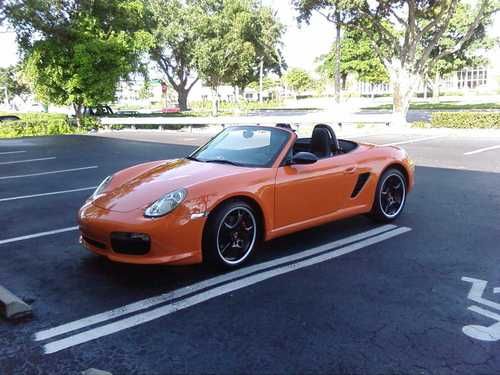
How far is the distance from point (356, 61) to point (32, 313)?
54970 millimetres

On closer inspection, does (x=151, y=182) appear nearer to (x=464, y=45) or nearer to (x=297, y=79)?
(x=464, y=45)

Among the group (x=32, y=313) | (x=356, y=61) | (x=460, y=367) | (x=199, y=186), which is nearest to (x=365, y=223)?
(x=199, y=186)

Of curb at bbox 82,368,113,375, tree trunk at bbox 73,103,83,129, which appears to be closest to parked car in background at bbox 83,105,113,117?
tree trunk at bbox 73,103,83,129

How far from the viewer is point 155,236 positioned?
3855 millimetres

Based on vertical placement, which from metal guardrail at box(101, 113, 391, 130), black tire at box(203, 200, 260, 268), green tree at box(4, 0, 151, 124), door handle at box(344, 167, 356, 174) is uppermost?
green tree at box(4, 0, 151, 124)

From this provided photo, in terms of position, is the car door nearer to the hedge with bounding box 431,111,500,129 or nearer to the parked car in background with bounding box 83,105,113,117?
the hedge with bounding box 431,111,500,129

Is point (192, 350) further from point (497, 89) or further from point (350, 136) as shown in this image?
point (497, 89)

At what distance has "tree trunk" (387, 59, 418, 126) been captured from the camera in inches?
930

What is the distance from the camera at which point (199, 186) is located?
4.15m

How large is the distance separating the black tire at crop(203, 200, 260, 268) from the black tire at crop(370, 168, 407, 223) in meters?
1.91

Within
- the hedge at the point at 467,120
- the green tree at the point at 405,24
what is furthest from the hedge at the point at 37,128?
the hedge at the point at 467,120

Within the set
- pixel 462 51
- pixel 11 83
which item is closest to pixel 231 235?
pixel 462 51

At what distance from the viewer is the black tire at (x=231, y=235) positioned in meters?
4.11

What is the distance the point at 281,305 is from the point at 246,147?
2.00 metres
